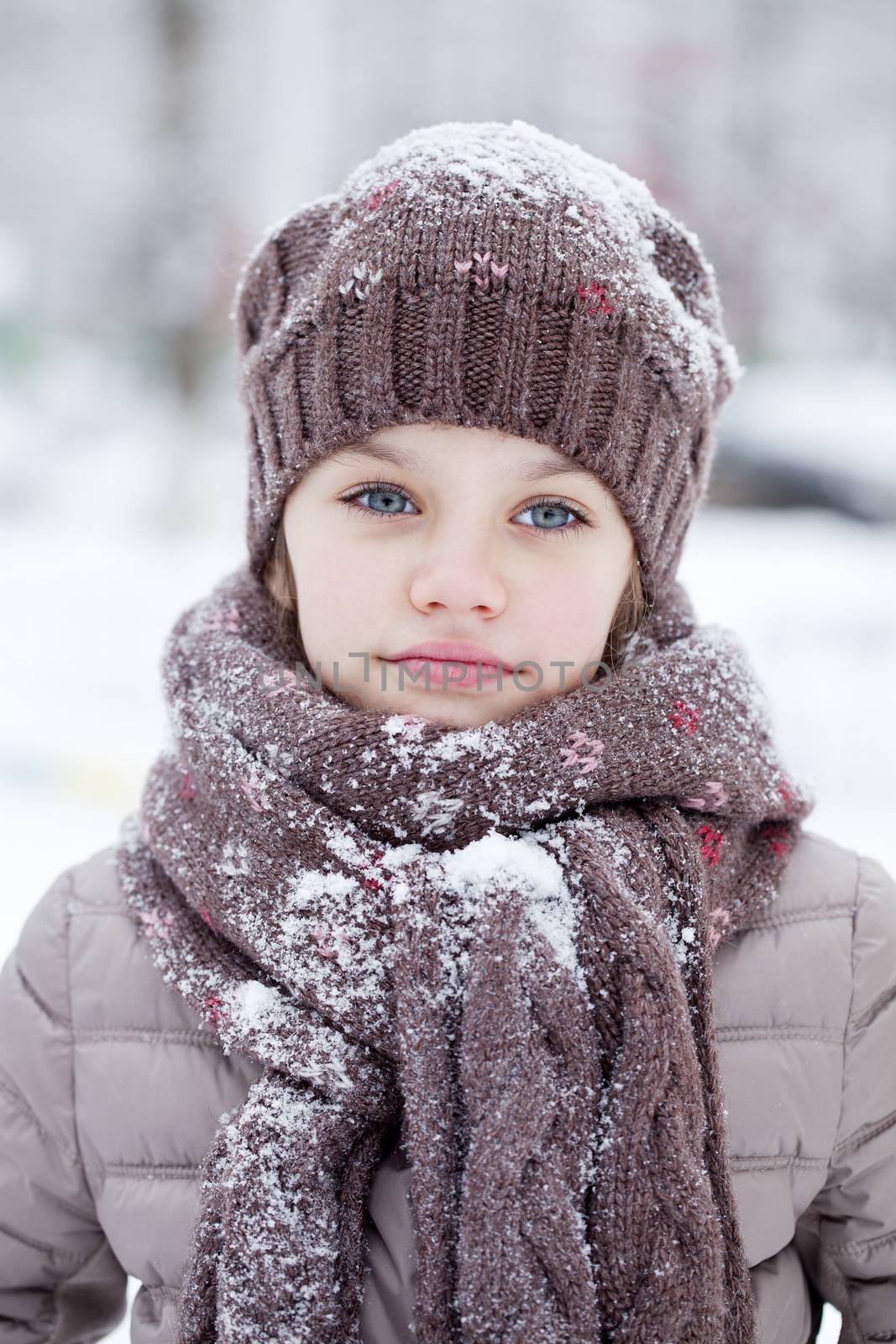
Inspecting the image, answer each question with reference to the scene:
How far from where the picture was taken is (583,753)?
96cm

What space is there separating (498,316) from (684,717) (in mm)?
446

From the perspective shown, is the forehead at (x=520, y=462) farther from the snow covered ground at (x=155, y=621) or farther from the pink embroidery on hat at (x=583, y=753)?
the snow covered ground at (x=155, y=621)

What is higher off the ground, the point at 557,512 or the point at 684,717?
the point at 557,512

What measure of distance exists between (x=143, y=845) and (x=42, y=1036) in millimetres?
231

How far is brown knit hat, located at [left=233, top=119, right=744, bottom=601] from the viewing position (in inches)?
38.4

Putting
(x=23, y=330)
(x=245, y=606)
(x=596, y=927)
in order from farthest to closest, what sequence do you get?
(x=23, y=330)
(x=245, y=606)
(x=596, y=927)

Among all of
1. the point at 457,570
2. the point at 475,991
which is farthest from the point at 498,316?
the point at 475,991

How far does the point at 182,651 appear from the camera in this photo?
3.87 feet

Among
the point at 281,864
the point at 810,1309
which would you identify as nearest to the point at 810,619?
the point at 810,1309

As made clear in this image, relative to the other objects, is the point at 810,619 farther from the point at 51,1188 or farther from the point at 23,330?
the point at 23,330

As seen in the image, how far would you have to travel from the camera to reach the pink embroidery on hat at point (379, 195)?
103 cm

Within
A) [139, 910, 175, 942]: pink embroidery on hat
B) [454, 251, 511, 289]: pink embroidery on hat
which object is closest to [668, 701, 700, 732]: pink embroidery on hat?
[454, 251, 511, 289]: pink embroidery on hat

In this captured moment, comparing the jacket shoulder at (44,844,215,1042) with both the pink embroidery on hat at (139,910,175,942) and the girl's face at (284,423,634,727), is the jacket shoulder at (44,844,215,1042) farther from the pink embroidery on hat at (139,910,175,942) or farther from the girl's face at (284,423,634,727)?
the girl's face at (284,423,634,727)

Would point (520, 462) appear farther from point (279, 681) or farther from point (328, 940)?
point (328, 940)
